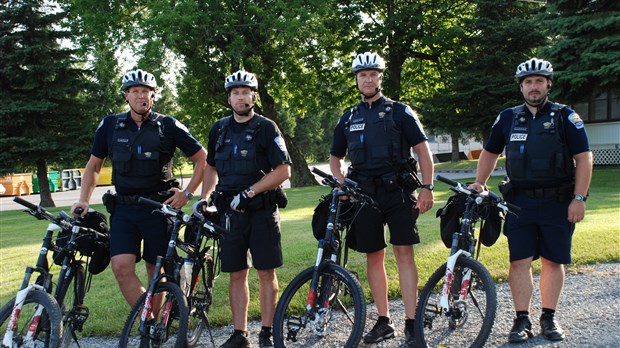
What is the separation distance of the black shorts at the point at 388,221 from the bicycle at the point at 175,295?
1.24m

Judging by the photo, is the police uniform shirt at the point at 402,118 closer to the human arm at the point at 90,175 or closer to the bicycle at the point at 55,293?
the human arm at the point at 90,175

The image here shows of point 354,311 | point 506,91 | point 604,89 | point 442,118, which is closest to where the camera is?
point 354,311

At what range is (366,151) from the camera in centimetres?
497

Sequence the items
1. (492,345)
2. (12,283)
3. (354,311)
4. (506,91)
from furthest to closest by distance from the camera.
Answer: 1. (506,91)
2. (12,283)
3. (492,345)
4. (354,311)

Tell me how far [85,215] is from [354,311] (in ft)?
7.98

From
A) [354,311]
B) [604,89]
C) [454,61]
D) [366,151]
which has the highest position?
[454,61]

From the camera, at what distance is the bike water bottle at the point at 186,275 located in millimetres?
4641

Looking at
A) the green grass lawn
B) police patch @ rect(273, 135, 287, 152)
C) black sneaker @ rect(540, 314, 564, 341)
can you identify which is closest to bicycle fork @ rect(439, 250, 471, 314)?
black sneaker @ rect(540, 314, 564, 341)

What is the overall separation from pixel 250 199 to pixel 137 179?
1.04m

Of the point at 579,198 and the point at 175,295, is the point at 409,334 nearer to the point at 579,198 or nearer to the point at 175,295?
the point at 579,198

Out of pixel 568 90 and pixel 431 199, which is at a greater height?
pixel 568 90

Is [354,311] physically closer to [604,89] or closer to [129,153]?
[129,153]

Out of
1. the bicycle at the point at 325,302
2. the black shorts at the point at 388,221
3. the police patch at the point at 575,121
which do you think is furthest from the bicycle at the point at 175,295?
the police patch at the point at 575,121

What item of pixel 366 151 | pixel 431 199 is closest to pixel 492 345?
pixel 431 199
